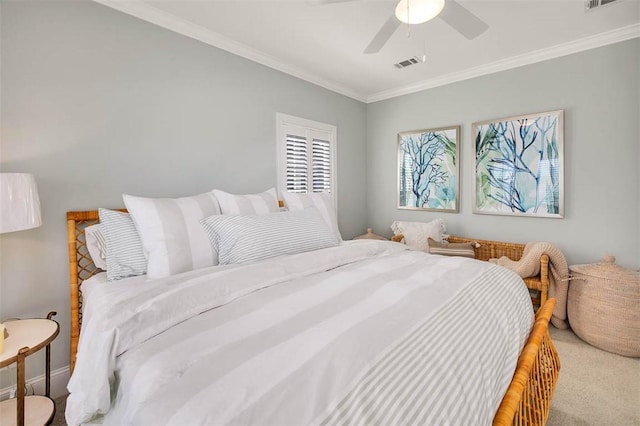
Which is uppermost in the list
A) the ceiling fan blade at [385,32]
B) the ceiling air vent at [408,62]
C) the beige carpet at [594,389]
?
the ceiling air vent at [408,62]

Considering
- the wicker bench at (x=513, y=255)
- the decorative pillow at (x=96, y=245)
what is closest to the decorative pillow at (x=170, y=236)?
the decorative pillow at (x=96, y=245)

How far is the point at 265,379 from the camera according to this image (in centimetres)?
73

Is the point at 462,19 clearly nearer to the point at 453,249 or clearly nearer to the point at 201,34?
the point at 201,34

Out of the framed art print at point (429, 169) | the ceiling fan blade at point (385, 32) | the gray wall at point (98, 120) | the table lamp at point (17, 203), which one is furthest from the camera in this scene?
the framed art print at point (429, 169)

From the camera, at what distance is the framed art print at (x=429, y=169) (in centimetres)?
361

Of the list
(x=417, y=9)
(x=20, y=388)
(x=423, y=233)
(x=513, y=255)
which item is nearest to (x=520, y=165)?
(x=513, y=255)

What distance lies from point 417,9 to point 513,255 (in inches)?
103

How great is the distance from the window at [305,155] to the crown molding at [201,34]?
0.51 metres

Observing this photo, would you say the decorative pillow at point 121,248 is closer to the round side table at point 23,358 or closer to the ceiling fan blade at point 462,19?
the round side table at point 23,358

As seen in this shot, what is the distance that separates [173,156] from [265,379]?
2.17 meters

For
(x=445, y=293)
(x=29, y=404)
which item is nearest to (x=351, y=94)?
(x=445, y=293)

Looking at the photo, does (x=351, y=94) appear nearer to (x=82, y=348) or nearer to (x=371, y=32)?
(x=371, y=32)

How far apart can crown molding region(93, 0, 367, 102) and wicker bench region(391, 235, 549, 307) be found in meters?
2.26

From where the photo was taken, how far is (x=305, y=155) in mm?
3551
